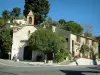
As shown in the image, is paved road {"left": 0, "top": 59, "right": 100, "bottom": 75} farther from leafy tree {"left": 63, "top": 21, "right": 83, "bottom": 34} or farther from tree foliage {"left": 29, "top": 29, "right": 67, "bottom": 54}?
leafy tree {"left": 63, "top": 21, "right": 83, "bottom": 34}

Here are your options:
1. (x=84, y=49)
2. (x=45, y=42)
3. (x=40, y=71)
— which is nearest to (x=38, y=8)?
(x=84, y=49)

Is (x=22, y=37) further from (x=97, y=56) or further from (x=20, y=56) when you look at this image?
(x=97, y=56)

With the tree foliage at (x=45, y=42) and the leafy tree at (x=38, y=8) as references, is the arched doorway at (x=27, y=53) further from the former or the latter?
the leafy tree at (x=38, y=8)

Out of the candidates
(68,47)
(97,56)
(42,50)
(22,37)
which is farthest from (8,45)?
(97,56)

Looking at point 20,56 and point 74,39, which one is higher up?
point 74,39

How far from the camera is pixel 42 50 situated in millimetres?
46438

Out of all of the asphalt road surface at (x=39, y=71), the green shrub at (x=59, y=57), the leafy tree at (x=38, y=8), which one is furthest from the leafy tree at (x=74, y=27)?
the asphalt road surface at (x=39, y=71)

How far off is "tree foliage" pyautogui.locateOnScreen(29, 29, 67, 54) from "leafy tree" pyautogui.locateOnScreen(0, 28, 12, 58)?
5477 millimetres

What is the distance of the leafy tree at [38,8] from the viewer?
2545 inches

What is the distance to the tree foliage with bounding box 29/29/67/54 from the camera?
4641cm

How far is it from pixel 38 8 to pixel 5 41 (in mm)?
17876

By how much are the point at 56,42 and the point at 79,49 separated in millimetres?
→ 15076

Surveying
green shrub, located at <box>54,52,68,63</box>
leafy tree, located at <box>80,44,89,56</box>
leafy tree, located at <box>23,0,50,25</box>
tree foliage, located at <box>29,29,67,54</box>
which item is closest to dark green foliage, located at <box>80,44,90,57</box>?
leafy tree, located at <box>80,44,89,56</box>

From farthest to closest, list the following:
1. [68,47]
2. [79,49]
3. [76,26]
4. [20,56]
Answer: [76,26] → [79,49] → [68,47] → [20,56]
